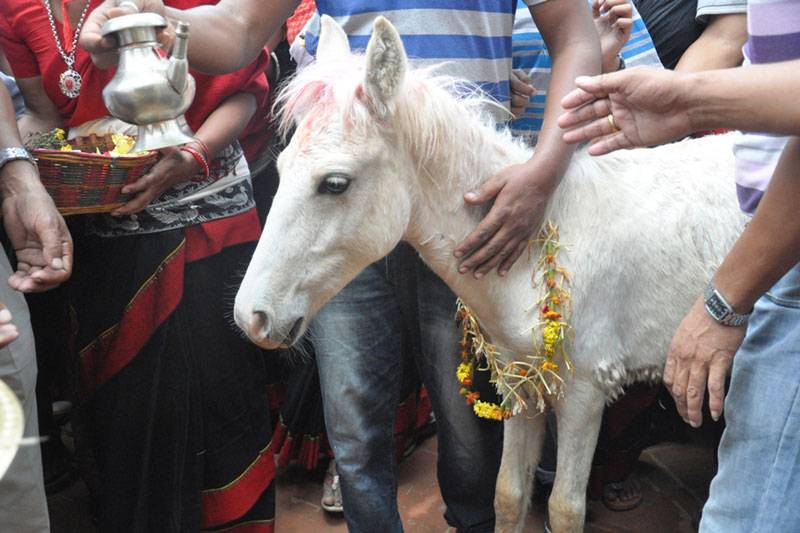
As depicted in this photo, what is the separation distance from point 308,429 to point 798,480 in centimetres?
248

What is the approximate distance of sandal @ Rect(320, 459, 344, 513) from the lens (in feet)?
11.2

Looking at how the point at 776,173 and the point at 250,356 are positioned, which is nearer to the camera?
the point at 776,173

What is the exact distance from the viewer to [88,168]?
6.93ft

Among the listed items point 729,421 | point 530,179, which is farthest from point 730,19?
point 729,421

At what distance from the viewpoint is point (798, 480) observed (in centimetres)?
142

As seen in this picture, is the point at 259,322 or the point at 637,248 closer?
the point at 259,322

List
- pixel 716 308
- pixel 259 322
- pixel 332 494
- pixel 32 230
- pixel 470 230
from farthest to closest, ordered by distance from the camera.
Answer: pixel 332 494 < pixel 470 230 < pixel 32 230 < pixel 259 322 < pixel 716 308

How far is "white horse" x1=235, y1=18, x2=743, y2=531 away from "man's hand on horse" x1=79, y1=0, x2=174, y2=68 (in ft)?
1.38

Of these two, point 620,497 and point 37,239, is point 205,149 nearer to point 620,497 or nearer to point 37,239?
point 37,239

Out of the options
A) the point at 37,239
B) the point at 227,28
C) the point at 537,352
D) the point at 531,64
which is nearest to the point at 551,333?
the point at 537,352

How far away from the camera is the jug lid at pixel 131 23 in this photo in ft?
5.95

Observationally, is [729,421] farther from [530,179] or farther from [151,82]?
[151,82]

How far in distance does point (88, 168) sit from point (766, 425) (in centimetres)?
175

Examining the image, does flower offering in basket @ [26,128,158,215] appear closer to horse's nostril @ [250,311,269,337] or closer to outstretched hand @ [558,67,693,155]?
horse's nostril @ [250,311,269,337]
